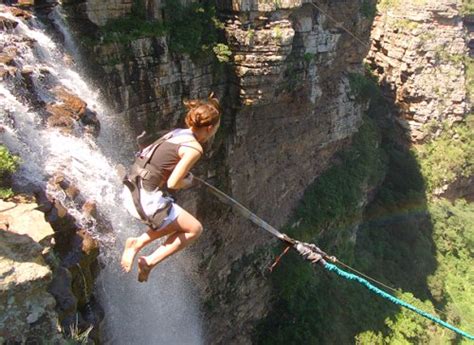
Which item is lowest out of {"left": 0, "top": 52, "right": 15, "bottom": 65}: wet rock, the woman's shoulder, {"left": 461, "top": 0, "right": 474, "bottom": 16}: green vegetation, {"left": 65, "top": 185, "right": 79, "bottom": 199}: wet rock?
{"left": 461, "top": 0, "right": 474, "bottom": 16}: green vegetation

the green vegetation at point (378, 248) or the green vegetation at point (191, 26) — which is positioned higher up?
the green vegetation at point (191, 26)

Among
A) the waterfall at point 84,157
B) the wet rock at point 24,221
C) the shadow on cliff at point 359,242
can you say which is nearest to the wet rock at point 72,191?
the waterfall at point 84,157

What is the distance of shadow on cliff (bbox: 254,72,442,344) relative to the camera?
1521 centimetres

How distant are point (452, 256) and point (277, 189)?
12028 mm

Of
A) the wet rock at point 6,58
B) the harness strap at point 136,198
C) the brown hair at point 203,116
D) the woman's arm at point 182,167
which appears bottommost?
the harness strap at point 136,198

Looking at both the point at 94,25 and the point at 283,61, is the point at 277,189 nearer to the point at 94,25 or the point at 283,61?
the point at 283,61

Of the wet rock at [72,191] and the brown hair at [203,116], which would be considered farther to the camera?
the wet rock at [72,191]

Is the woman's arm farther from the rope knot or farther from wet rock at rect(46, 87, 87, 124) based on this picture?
wet rock at rect(46, 87, 87, 124)

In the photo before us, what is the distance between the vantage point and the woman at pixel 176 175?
4.36m

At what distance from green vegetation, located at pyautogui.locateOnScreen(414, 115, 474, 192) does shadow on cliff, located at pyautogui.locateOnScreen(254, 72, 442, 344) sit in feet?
1.75

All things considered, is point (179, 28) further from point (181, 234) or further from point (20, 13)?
point (181, 234)

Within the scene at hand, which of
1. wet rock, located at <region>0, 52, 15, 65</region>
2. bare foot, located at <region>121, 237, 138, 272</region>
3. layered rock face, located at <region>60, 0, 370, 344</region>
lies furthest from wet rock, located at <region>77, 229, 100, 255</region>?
layered rock face, located at <region>60, 0, 370, 344</region>

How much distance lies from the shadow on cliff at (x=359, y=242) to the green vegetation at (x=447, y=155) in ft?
1.75

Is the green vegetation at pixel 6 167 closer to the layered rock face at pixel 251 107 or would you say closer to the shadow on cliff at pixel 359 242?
the layered rock face at pixel 251 107
